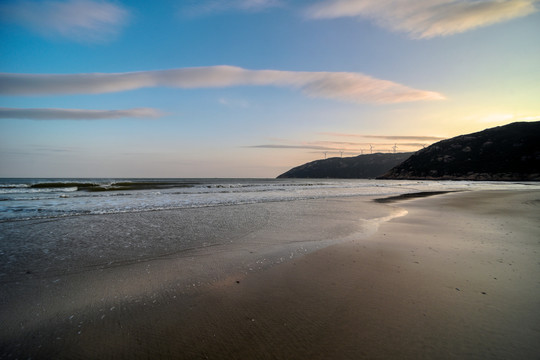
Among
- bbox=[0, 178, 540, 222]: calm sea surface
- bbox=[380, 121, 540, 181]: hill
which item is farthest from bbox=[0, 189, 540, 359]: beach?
bbox=[380, 121, 540, 181]: hill

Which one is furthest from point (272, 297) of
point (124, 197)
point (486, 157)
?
point (486, 157)

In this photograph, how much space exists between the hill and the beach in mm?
115274

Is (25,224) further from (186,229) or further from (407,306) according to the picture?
(407,306)

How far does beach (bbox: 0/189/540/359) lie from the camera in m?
2.72

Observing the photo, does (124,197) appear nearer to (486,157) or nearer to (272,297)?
(272,297)

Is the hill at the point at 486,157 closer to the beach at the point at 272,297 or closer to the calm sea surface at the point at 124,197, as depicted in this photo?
the calm sea surface at the point at 124,197

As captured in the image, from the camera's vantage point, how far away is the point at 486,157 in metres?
106

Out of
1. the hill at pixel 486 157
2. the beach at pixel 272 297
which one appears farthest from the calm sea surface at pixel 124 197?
the hill at pixel 486 157

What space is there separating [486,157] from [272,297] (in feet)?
456

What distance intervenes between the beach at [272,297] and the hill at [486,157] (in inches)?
4538

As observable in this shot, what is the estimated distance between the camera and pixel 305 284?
176 inches

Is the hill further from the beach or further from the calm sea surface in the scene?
the beach

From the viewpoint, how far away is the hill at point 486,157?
92.1 meters

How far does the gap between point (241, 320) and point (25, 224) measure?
468 inches
